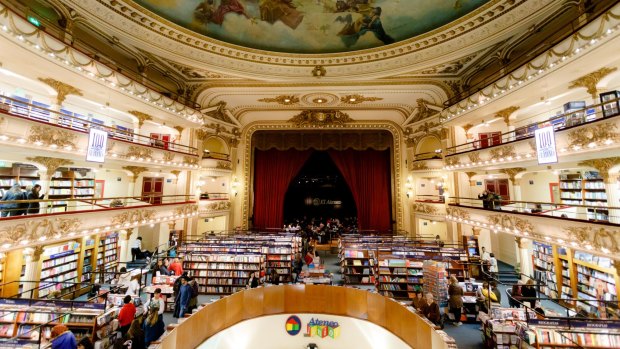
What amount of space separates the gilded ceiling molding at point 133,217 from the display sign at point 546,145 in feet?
35.5

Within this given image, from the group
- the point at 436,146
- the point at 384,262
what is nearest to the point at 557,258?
the point at 384,262

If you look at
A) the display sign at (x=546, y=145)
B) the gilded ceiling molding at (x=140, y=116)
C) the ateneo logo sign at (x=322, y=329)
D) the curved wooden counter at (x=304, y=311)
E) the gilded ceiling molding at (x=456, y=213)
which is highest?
the gilded ceiling molding at (x=140, y=116)

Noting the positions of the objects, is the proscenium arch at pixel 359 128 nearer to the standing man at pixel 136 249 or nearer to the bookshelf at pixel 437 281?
the standing man at pixel 136 249

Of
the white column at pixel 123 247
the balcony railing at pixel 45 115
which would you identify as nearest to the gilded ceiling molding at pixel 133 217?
the balcony railing at pixel 45 115

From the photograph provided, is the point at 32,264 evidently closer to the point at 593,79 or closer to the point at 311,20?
the point at 311,20

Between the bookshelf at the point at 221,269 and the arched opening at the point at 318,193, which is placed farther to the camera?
the arched opening at the point at 318,193

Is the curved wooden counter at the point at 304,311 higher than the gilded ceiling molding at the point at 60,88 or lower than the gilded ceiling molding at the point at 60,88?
lower

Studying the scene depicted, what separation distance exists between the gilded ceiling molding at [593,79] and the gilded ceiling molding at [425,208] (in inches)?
248

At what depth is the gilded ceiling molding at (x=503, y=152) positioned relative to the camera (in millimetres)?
7402

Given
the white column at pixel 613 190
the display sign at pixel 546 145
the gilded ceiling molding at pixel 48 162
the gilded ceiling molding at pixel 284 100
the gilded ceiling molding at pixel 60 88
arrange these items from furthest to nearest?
the gilded ceiling molding at pixel 284 100
the gilded ceiling molding at pixel 60 88
the gilded ceiling molding at pixel 48 162
the white column at pixel 613 190
the display sign at pixel 546 145

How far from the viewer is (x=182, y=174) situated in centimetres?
1146

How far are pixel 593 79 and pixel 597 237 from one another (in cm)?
376

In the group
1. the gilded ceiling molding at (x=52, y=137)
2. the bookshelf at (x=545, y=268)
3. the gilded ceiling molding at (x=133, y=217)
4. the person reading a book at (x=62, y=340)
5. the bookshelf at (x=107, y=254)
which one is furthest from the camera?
the bookshelf at (x=107, y=254)

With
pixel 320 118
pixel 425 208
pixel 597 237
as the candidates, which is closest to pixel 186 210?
pixel 320 118
